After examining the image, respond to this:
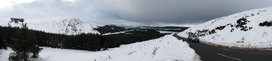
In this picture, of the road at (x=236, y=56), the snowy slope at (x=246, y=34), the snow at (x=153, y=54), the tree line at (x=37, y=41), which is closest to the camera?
the snow at (x=153, y=54)

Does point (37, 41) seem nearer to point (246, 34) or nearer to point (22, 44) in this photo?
point (22, 44)

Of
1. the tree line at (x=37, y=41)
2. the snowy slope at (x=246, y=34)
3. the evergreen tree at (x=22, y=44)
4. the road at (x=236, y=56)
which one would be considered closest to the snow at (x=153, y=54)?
the road at (x=236, y=56)

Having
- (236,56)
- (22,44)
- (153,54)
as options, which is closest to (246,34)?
(236,56)

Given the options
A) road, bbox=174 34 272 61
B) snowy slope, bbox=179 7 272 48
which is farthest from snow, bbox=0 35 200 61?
snowy slope, bbox=179 7 272 48

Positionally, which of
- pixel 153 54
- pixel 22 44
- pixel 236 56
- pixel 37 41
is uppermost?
pixel 153 54

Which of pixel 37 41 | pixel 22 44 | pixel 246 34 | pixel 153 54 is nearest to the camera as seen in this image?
pixel 153 54

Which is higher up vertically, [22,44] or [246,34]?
[246,34]

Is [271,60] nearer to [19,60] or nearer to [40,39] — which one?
[19,60]

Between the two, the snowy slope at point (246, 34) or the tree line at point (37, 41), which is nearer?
the snowy slope at point (246, 34)

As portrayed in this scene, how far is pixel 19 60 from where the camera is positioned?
36688mm

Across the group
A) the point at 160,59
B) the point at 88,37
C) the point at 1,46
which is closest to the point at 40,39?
the point at 88,37

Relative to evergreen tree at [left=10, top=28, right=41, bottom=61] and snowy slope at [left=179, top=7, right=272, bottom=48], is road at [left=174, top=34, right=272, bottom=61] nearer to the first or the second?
snowy slope at [left=179, top=7, right=272, bottom=48]

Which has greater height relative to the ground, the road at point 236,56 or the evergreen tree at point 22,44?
the road at point 236,56

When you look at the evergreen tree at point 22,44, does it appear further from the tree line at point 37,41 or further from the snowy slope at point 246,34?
the snowy slope at point 246,34
